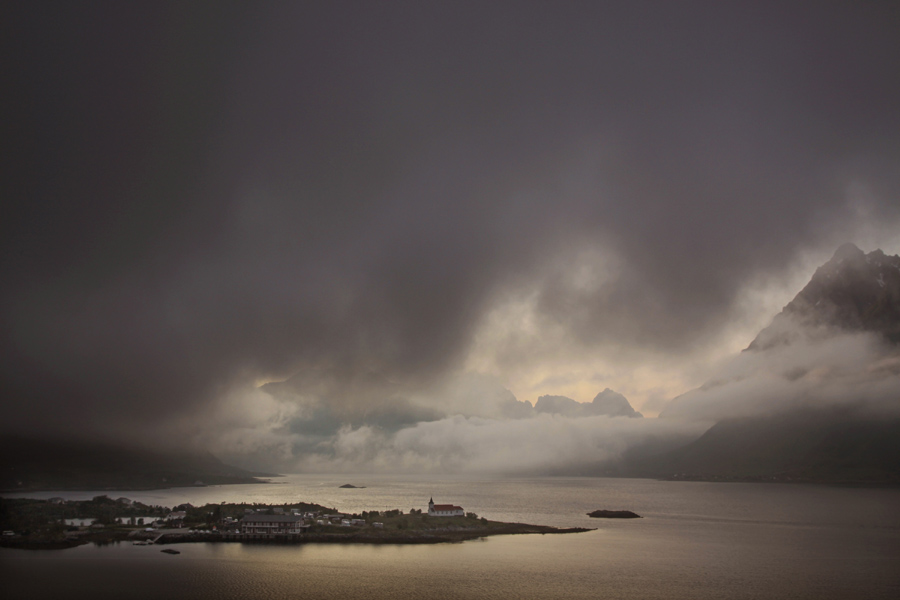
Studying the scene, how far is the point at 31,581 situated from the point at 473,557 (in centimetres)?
5522

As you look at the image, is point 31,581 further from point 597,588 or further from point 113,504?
point 113,504

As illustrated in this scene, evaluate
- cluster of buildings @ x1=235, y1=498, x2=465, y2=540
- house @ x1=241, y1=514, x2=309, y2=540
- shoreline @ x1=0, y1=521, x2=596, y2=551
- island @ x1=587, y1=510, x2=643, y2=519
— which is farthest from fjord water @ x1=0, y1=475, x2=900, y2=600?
island @ x1=587, y1=510, x2=643, y2=519

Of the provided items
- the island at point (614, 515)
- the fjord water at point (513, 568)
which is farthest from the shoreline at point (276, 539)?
the island at point (614, 515)

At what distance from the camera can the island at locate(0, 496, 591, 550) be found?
9450 cm

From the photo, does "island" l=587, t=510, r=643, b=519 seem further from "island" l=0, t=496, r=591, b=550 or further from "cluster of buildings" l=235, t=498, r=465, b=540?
"cluster of buildings" l=235, t=498, r=465, b=540

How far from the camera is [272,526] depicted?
10250cm

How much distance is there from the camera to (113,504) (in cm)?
14450

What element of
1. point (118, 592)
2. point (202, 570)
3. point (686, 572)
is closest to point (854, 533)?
point (686, 572)

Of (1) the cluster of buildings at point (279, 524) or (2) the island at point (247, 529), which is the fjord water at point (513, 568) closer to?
(2) the island at point (247, 529)

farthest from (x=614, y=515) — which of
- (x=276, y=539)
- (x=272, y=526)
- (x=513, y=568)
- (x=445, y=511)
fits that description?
(x=276, y=539)

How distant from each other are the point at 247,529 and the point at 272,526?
4600 millimetres

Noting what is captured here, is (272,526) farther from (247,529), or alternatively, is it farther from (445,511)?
(445,511)

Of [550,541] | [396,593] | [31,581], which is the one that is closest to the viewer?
[396,593]

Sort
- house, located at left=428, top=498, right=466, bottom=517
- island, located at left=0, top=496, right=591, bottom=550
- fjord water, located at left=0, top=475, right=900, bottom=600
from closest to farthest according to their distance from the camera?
fjord water, located at left=0, top=475, right=900, bottom=600 < island, located at left=0, top=496, right=591, bottom=550 < house, located at left=428, top=498, right=466, bottom=517
